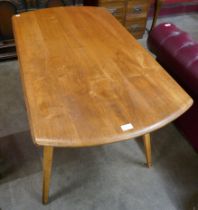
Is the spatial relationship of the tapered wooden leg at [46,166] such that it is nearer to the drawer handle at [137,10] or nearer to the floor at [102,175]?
the floor at [102,175]

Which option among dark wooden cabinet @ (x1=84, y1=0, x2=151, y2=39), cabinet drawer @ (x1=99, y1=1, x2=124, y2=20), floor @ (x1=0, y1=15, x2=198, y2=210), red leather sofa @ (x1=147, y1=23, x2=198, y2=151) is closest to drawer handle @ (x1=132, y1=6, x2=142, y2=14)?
dark wooden cabinet @ (x1=84, y1=0, x2=151, y2=39)

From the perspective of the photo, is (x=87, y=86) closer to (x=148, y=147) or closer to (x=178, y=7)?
(x=148, y=147)

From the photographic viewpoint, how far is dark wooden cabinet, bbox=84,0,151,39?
2.19m

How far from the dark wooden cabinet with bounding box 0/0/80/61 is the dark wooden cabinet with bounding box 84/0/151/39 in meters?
0.30

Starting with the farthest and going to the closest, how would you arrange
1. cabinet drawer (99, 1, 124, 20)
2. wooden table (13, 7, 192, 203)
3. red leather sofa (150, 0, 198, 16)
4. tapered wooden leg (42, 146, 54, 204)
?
1. red leather sofa (150, 0, 198, 16)
2. cabinet drawer (99, 1, 124, 20)
3. tapered wooden leg (42, 146, 54, 204)
4. wooden table (13, 7, 192, 203)

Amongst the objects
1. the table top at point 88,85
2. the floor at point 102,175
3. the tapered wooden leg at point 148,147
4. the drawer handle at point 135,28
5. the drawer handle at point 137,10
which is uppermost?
the table top at point 88,85

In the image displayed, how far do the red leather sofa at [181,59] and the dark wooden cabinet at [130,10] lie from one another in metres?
0.93

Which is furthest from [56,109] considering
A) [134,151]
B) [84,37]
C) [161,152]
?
[161,152]

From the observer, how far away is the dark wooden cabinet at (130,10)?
219cm

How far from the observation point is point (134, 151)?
1.48 metres

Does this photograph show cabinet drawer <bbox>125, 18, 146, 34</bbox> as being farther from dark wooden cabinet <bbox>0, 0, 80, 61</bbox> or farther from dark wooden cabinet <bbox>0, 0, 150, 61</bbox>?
dark wooden cabinet <bbox>0, 0, 80, 61</bbox>

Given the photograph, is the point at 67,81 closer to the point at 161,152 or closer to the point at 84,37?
the point at 84,37

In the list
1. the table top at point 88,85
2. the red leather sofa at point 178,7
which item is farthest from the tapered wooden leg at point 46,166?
the red leather sofa at point 178,7

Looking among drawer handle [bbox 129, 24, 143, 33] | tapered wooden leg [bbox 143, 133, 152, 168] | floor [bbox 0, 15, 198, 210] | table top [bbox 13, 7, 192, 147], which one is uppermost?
table top [bbox 13, 7, 192, 147]
